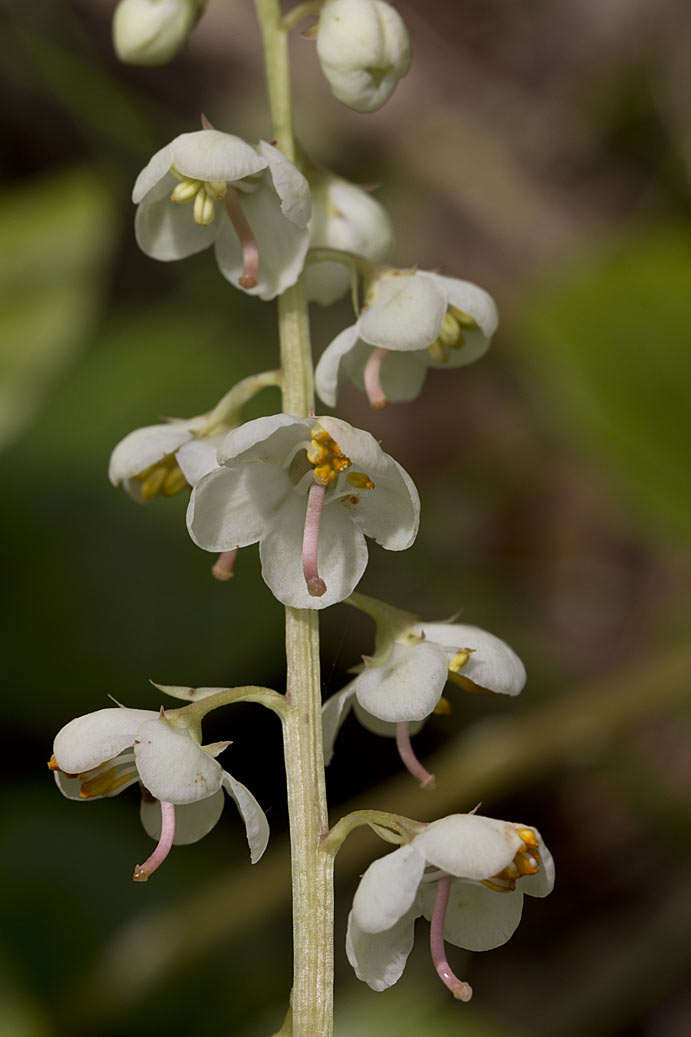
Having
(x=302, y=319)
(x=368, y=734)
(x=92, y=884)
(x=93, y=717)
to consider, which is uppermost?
(x=302, y=319)

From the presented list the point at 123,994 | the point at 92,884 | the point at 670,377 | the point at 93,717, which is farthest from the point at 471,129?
the point at 93,717

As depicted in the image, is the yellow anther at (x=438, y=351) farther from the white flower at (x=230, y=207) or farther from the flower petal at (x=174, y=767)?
the flower petal at (x=174, y=767)

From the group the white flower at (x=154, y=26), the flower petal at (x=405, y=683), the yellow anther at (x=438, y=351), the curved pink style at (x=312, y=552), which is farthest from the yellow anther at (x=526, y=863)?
the white flower at (x=154, y=26)

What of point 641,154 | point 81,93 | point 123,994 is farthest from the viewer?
point 641,154

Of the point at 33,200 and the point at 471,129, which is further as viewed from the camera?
the point at 471,129

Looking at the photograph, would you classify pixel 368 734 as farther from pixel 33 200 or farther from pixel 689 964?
pixel 33 200

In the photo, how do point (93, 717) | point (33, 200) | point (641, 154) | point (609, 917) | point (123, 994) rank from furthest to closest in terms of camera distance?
1. point (641, 154)
2. point (609, 917)
3. point (33, 200)
4. point (123, 994)
5. point (93, 717)

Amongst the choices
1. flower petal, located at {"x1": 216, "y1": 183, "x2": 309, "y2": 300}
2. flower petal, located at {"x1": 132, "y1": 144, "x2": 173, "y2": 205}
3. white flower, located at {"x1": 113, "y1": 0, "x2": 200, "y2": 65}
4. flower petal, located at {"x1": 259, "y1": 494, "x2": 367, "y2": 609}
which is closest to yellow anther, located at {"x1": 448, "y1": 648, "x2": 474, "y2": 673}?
flower petal, located at {"x1": 259, "y1": 494, "x2": 367, "y2": 609}
